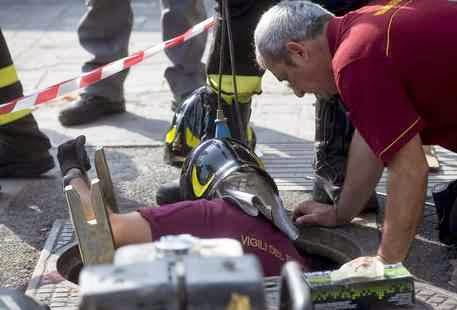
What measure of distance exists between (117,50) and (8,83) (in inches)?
49.1

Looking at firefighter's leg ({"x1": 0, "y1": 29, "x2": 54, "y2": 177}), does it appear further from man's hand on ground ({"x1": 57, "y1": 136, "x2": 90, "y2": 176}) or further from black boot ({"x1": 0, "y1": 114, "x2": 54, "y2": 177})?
man's hand on ground ({"x1": 57, "y1": 136, "x2": 90, "y2": 176})

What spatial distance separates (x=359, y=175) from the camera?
3572mm

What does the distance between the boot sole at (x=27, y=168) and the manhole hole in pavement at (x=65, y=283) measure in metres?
0.80

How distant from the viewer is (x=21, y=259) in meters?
3.67

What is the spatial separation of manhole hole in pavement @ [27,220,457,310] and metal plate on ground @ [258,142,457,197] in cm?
82

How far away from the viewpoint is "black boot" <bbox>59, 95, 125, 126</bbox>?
5453 millimetres

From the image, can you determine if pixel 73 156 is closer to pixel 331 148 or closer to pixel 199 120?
pixel 199 120

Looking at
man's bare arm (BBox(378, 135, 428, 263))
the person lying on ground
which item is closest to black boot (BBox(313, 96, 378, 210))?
the person lying on ground

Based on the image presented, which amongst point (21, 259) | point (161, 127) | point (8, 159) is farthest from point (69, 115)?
point (21, 259)

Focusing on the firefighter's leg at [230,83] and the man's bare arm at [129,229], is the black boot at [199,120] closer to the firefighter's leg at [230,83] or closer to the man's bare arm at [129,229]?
the firefighter's leg at [230,83]

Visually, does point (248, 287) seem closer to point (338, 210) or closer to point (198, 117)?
point (338, 210)

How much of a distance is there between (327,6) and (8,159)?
1671 millimetres

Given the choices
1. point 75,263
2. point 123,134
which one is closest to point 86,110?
point 123,134

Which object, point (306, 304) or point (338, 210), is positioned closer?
point (306, 304)
